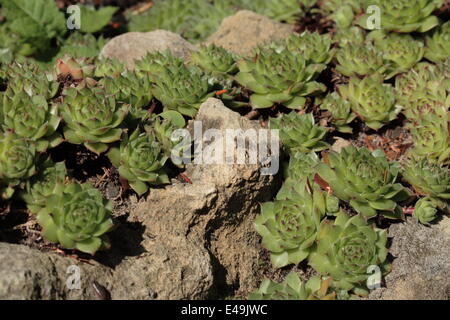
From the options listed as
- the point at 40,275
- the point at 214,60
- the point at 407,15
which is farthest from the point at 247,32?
the point at 40,275

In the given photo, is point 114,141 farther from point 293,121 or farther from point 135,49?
point 135,49

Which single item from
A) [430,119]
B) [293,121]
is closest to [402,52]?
[430,119]

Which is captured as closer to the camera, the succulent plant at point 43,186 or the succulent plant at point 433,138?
the succulent plant at point 43,186

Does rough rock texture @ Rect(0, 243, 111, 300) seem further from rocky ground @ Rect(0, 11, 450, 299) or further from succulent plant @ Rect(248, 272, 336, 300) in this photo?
succulent plant @ Rect(248, 272, 336, 300)

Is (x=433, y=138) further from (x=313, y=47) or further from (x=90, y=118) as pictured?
(x=90, y=118)

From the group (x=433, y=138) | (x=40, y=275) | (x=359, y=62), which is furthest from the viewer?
(x=359, y=62)

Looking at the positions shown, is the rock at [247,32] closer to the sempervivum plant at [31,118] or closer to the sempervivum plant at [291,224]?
the sempervivum plant at [291,224]

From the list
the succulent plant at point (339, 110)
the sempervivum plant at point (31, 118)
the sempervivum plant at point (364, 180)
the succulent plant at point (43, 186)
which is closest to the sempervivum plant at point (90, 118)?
the sempervivum plant at point (31, 118)
